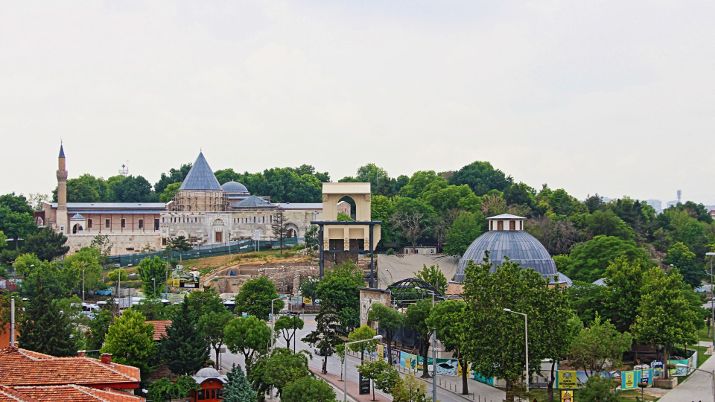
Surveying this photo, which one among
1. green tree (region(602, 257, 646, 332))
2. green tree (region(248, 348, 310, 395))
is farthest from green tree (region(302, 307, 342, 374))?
green tree (region(602, 257, 646, 332))

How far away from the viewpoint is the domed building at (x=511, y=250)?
80.6m

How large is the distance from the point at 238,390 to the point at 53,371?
982 centimetres

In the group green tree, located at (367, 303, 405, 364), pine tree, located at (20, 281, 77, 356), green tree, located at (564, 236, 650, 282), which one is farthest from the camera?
green tree, located at (564, 236, 650, 282)

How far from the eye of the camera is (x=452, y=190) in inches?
5359

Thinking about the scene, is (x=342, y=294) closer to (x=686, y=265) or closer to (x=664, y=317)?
(x=664, y=317)

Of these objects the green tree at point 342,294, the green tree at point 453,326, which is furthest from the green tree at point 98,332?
the green tree at point 453,326

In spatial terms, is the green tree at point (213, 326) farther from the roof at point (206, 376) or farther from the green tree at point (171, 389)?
the green tree at point (171, 389)

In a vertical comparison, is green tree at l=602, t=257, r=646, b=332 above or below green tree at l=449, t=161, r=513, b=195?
below

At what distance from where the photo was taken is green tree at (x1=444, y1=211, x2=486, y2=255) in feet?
381

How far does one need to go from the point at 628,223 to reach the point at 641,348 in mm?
66001

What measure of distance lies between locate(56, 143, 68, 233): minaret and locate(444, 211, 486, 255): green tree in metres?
44.4

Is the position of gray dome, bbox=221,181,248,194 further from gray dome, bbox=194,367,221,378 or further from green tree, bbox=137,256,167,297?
gray dome, bbox=194,367,221,378

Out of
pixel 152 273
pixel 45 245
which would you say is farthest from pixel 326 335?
pixel 45 245

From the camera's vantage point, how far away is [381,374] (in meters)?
53.2
